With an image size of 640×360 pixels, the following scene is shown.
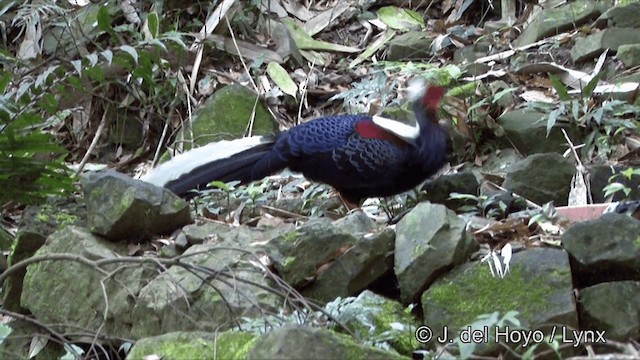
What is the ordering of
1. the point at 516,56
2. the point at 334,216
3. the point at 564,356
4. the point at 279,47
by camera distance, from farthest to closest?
1. the point at 279,47
2. the point at 516,56
3. the point at 334,216
4. the point at 564,356

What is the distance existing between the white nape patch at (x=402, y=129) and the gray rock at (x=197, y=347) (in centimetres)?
209

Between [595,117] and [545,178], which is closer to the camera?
[545,178]

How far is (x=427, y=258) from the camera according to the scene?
3.37 metres

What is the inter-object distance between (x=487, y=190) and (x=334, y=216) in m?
0.84

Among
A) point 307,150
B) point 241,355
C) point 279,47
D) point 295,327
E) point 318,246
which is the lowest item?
point 279,47

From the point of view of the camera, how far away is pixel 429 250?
3.36 metres

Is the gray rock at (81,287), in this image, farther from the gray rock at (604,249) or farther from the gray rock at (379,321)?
the gray rock at (604,249)

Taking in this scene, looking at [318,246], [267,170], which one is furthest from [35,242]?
[318,246]

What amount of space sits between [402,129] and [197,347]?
2232 millimetres

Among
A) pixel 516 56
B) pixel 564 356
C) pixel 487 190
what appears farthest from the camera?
pixel 516 56

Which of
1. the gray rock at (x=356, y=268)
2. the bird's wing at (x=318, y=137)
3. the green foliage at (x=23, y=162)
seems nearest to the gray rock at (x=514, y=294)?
the gray rock at (x=356, y=268)

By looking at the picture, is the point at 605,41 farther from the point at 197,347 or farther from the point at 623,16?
the point at 197,347

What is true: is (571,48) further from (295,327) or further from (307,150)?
(295,327)

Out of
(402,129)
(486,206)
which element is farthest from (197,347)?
(402,129)
